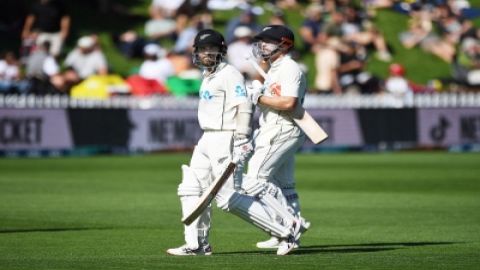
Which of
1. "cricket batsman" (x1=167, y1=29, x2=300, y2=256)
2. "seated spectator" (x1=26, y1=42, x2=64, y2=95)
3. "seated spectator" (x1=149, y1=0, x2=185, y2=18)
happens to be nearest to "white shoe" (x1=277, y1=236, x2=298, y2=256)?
"cricket batsman" (x1=167, y1=29, x2=300, y2=256)

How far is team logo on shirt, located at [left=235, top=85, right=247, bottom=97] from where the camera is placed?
10883 mm

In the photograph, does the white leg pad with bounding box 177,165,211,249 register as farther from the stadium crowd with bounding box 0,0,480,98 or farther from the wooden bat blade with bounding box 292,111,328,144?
the stadium crowd with bounding box 0,0,480,98

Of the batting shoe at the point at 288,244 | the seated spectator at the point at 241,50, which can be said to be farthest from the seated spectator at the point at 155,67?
the batting shoe at the point at 288,244

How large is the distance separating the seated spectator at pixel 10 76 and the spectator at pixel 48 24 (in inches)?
42.3

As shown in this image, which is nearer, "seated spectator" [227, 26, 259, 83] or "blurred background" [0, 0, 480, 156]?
"blurred background" [0, 0, 480, 156]

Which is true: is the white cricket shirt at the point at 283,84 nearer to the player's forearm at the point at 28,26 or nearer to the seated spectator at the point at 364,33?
the player's forearm at the point at 28,26

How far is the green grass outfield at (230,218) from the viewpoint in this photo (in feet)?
34.7

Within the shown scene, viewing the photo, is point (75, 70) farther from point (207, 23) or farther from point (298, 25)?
point (298, 25)

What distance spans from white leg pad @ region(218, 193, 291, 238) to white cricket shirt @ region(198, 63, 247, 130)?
2.07 feet

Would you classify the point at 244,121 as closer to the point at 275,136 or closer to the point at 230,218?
the point at 275,136

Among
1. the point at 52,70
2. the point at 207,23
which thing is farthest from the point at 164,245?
the point at 207,23

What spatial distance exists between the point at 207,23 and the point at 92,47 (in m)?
4.51

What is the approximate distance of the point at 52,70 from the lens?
27516 mm

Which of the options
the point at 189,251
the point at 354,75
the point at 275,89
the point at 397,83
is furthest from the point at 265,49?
the point at 354,75
